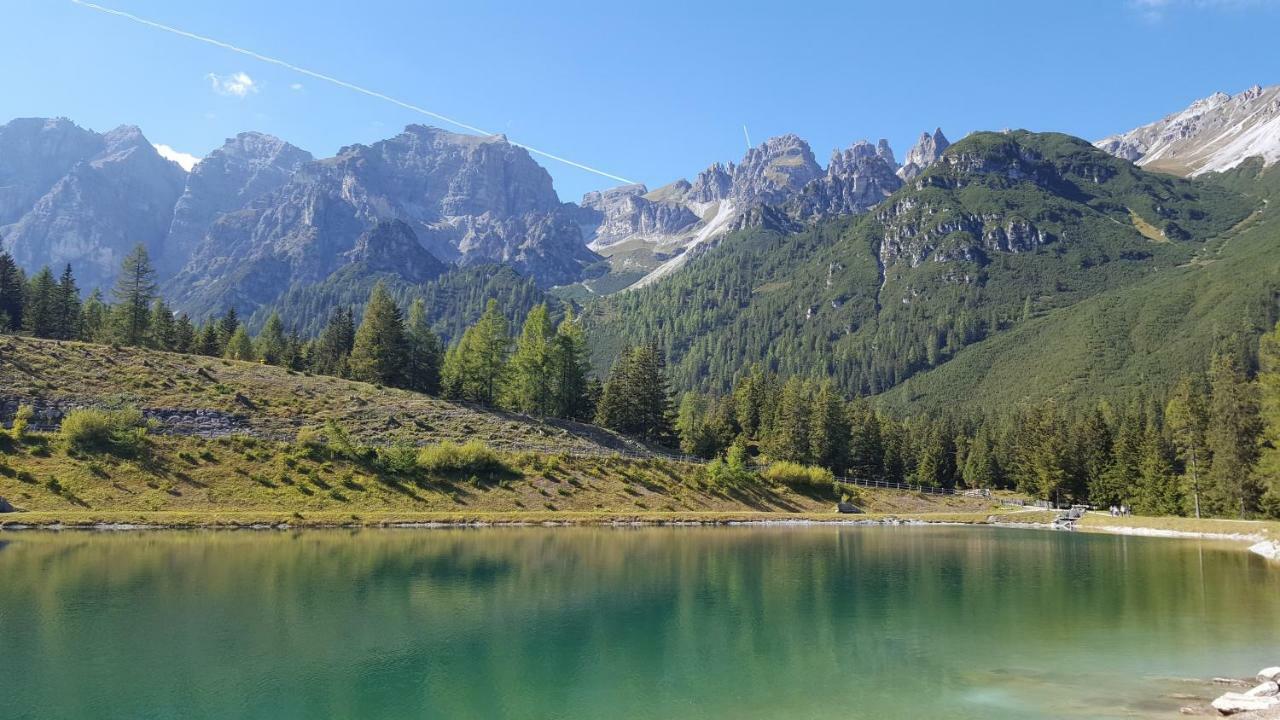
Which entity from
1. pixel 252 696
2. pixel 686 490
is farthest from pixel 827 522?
pixel 252 696

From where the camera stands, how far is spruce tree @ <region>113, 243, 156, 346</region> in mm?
107625

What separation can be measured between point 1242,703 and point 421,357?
110 meters

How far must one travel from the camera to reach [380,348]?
4124 inches

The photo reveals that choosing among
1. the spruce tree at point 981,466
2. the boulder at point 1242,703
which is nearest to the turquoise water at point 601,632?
the boulder at point 1242,703

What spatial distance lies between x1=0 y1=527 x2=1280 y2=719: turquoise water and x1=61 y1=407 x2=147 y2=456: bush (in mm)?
21349

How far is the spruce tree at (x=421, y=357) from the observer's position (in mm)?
113562

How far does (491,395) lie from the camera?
108000 millimetres

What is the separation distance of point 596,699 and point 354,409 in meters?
76.7

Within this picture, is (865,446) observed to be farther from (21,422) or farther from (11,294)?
(11,294)

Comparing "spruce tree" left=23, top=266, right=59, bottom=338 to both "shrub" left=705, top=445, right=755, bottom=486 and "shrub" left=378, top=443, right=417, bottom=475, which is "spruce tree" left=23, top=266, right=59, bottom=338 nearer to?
"shrub" left=378, top=443, right=417, bottom=475

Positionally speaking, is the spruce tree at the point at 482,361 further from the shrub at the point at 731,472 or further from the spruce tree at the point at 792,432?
the spruce tree at the point at 792,432

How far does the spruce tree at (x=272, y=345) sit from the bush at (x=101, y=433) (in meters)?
48.2

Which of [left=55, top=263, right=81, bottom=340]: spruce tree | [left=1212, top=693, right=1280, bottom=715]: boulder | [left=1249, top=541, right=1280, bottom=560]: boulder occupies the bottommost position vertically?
[left=1212, top=693, right=1280, bottom=715]: boulder

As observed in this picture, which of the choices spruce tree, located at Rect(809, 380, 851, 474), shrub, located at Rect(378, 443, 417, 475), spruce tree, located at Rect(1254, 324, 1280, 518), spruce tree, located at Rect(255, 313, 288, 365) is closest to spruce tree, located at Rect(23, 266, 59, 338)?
spruce tree, located at Rect(255, 313, 288, 365)
